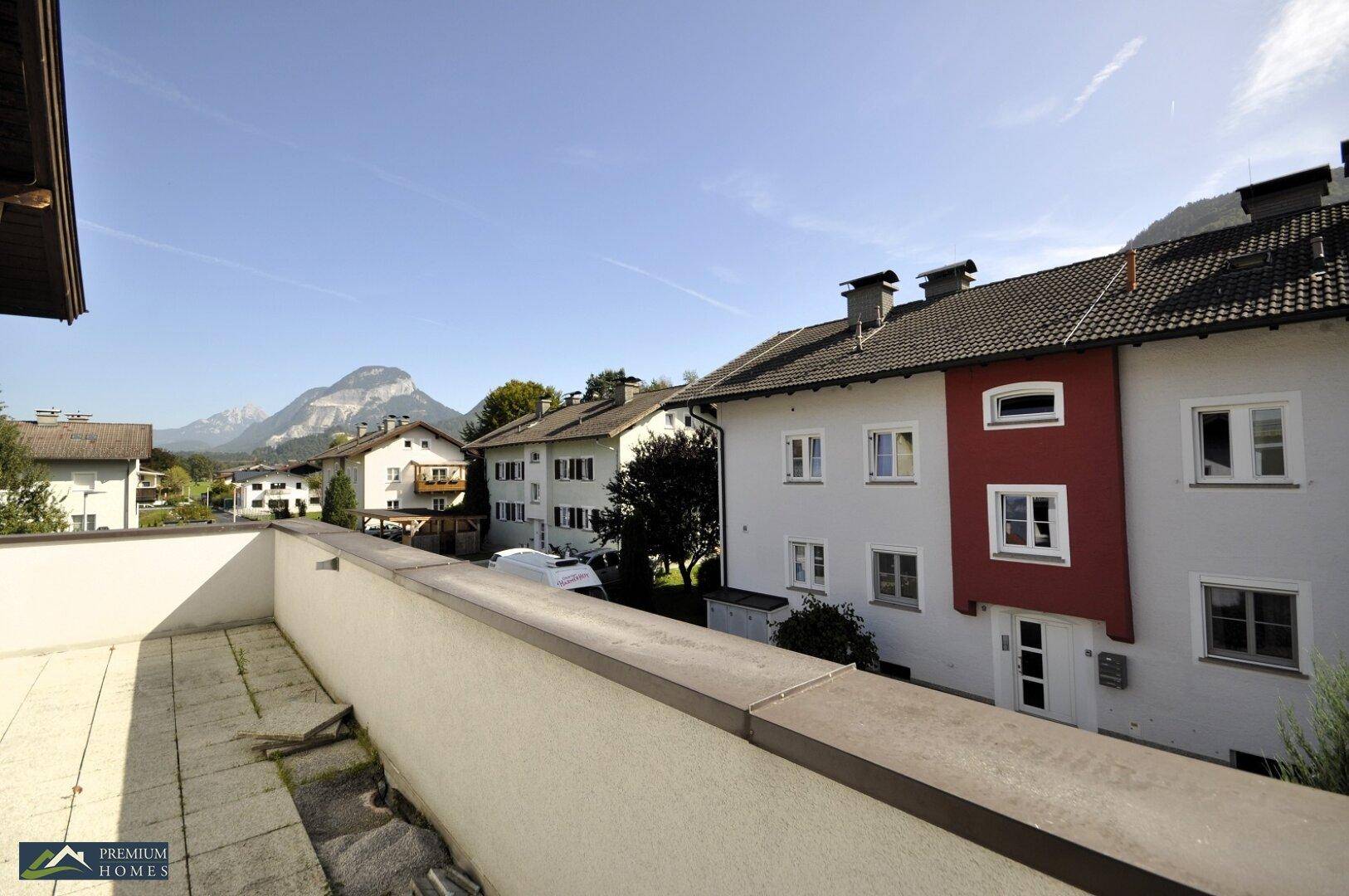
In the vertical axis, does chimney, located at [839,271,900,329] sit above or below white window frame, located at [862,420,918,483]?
above

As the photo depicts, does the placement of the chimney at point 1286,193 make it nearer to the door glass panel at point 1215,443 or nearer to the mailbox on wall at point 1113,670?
the door glass panel at point 1215,443

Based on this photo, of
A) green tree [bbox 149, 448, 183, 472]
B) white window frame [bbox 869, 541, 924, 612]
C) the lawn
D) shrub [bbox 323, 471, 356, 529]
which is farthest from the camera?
green tree [bbox 149, 448, 183, 472]

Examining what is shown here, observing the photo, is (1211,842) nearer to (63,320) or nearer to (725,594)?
(63,320)

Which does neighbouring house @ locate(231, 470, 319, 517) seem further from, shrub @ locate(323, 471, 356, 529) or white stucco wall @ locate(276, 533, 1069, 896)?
white stucco wall @ locate(276, 533, 1069, 896)

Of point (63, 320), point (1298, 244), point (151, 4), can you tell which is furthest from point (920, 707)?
point (1298, 244)

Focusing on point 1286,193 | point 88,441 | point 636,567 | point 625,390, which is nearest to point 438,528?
point 625,390

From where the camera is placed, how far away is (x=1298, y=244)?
1009 centimetres

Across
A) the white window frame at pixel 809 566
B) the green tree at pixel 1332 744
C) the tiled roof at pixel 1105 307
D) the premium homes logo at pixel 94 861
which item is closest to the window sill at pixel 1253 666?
the green tree at pixel 1332 744

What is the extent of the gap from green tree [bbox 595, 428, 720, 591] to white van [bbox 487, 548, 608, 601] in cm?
403

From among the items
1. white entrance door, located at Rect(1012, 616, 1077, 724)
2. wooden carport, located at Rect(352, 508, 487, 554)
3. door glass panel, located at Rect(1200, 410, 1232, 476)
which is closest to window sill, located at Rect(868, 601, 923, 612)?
white entrance door, located at Rect(1012, 616, 1077, 724)

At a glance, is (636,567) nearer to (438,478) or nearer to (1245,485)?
(1245,485)

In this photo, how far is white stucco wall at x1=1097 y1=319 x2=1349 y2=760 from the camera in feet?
28.0

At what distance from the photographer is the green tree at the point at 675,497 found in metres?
21.0

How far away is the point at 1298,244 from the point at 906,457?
7.41 m
